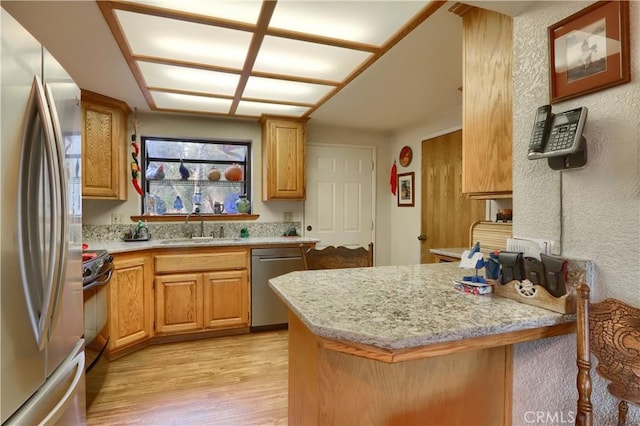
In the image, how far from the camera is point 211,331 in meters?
3.13

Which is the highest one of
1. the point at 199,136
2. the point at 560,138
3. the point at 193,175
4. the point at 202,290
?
the point at 199,136

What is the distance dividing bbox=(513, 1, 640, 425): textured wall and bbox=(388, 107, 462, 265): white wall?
2.20m

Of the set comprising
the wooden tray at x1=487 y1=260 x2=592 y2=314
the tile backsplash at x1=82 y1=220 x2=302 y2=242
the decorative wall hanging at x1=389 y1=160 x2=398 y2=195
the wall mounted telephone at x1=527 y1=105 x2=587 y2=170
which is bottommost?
the wooden tray at x1=487 y1=260 x2=592 y2=314

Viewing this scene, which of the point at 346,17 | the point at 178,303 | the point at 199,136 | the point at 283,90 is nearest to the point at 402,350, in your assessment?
the point at 346,17

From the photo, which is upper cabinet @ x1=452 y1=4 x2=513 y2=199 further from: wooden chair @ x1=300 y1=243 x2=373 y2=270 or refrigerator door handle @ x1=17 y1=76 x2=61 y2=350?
refrigerator door handle @ x1=17 y1=76 x2=61 y2=350

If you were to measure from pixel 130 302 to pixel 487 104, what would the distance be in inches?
116

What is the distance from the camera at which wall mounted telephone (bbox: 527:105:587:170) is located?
106 cm

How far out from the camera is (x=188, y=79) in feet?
8.20

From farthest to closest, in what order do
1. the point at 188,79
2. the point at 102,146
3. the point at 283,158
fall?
the point at 283,158
the point at 102,146
the point at 188,79

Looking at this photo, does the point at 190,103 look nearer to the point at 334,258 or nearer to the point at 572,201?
the point at 334,258

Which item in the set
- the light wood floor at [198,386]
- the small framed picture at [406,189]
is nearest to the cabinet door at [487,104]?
the light wood floor at [198,386]

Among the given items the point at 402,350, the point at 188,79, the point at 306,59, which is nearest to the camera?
the point at 402,350

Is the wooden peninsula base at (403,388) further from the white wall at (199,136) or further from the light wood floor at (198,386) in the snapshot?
the white wall at (199,136)

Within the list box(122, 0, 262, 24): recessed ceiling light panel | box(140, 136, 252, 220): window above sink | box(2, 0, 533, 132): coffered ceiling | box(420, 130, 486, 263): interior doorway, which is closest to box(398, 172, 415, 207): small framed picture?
box(420, 130, 486, 263): interior doorway
